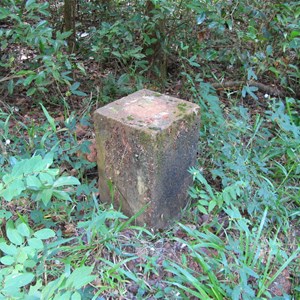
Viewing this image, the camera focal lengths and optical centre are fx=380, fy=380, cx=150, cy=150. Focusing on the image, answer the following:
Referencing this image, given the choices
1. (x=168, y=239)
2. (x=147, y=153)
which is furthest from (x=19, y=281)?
(x=168, y=239)

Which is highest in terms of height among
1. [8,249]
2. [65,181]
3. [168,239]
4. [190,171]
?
[65,181]

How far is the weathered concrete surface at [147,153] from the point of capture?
1880 millimetres

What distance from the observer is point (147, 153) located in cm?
186

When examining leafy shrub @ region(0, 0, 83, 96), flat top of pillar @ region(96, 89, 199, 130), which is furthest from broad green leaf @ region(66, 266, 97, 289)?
leafy shrub @ region(0, 0, 83, 96)

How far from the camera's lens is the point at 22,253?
1418 millimetres

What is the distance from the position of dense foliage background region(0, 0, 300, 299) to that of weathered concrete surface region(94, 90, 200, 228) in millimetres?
103

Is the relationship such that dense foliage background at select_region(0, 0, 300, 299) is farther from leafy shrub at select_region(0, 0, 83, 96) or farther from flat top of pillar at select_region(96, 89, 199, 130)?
flat top of pillar at select_region(96, 89, 199, 130)

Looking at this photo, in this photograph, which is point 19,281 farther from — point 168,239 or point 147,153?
point 168,239

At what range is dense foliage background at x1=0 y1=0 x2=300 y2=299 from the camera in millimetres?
1751

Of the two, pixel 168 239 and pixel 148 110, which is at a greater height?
pixel 148 110

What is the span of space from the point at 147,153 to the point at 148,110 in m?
0.29

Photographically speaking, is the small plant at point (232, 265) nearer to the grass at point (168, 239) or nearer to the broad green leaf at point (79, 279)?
the grass at point (168, 239)

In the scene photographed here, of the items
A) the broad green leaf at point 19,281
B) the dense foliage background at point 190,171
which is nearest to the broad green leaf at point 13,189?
the dense foliage background at point 190,171

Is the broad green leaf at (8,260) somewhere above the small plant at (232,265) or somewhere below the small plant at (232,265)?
above
